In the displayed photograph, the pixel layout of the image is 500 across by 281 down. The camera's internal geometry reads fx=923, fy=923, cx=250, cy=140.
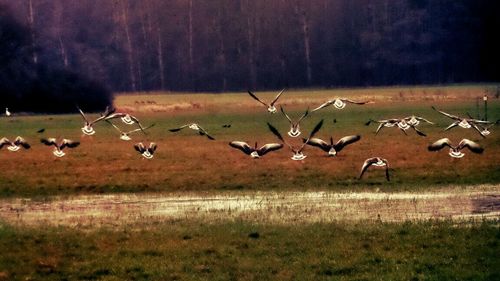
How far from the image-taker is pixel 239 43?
78.7 m

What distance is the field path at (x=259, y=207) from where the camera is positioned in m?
23.2

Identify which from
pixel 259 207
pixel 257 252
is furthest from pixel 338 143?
pixel 257 252

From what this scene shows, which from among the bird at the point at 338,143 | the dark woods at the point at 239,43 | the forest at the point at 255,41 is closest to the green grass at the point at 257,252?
the bird at the point at 338,143

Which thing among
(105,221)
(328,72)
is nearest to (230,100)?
(328,72)

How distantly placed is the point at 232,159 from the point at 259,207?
13779mm

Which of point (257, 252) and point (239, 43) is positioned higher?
point (239, 43)

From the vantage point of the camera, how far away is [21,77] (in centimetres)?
7500

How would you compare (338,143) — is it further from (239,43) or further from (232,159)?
(239,43)

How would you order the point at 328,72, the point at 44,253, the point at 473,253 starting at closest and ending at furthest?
the point at 473,253, the point at 44,253, the point at 328,72

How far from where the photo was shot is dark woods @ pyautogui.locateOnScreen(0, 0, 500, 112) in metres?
69.8

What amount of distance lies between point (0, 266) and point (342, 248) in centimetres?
669

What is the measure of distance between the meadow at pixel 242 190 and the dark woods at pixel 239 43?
17.3 feet

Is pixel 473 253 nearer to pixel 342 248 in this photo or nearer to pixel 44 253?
pixel 342 248

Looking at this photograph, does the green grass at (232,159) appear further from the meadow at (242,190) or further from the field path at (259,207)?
the field path at (259,207)
